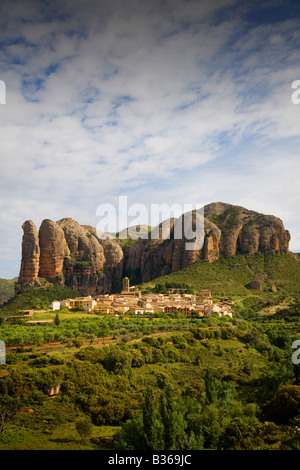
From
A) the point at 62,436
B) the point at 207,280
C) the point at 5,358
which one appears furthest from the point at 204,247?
the point at 62,436

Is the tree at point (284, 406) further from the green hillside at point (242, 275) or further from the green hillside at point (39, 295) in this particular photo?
the green hillside at point (242, 275)

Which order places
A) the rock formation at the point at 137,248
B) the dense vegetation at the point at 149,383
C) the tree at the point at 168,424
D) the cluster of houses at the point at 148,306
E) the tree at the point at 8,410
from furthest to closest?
the rock formation at the point at 137,248 → the cluster of houses at the point at 148,306 → the tree at the point at 8,410 → the dense vegetation at the point at 149,383 → the tree at the point at 168,424

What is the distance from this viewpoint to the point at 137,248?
135 metres

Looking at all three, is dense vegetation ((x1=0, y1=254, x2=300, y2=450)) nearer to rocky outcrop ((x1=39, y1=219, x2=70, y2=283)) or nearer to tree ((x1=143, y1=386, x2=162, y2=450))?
tree ((x1=143, y1=386, x2=162, y2=450))

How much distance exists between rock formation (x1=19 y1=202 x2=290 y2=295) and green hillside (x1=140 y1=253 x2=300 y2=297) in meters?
3.26

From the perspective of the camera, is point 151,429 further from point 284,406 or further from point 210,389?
point 210,389

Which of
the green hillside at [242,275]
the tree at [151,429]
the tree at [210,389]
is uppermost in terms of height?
the green hillside at [242,275]

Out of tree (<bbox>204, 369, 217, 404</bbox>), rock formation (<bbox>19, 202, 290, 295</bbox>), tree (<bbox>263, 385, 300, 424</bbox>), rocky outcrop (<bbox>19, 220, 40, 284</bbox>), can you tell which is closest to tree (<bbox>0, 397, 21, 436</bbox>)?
tree (<bbox>204, 369, 217, 404</bbox>)

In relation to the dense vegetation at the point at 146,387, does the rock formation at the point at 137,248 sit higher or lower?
higher

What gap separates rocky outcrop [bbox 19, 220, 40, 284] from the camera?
101m

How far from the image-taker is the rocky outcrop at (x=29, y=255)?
10100cm

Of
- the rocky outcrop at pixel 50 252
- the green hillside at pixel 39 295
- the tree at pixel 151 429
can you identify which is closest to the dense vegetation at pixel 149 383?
the tree at pixel 151 429

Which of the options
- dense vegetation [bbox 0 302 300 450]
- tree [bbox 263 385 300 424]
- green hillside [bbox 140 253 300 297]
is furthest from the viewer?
green hillside [bbox 140 253 300 297]
